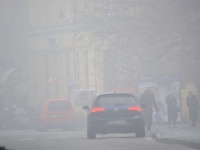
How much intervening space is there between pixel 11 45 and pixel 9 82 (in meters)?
8.80

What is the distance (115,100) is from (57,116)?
18.0m

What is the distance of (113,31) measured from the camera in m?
34.8

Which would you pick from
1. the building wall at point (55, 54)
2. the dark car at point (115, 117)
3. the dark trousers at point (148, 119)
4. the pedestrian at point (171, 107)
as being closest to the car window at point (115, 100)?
the dark car at point (115, 117)

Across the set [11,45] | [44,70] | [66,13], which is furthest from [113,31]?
[11,45]

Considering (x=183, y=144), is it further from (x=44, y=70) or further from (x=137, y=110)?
(x=44, y=70)

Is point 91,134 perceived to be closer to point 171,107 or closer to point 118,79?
point 171,107

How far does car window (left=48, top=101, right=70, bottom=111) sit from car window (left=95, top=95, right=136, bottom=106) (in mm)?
18045

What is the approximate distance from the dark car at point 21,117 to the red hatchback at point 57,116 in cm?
841

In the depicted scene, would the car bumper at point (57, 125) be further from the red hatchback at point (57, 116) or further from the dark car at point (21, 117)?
the dark car at point (21, 117)

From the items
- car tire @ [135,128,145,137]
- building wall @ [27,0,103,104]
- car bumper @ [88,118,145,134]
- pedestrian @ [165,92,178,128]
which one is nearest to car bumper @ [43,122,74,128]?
pedestrian @ [165,92,178,128]

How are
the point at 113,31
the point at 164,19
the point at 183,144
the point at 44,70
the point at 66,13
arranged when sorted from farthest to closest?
the point at 44,70, the point at 66,13, the point at 113,31, the point at 164,19, the point at 183,144

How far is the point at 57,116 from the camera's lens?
41.8m

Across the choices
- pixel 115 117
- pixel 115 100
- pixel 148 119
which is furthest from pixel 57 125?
pixel 115 117

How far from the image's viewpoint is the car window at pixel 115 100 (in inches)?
944
